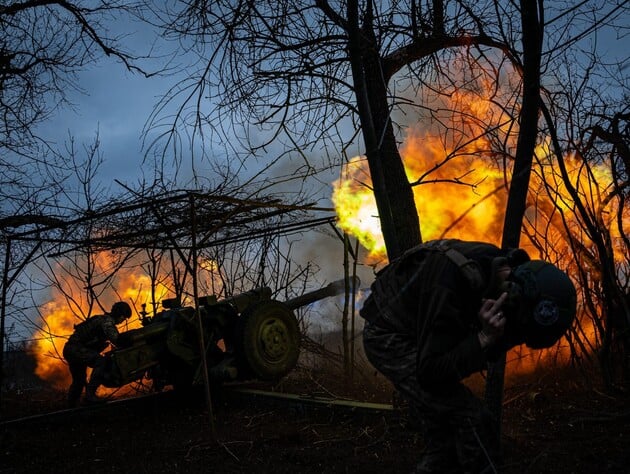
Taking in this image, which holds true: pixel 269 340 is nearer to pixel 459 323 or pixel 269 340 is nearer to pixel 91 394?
pixel 91 394

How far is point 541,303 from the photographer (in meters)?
2.46

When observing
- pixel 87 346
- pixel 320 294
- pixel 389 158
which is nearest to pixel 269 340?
pixel 320 294

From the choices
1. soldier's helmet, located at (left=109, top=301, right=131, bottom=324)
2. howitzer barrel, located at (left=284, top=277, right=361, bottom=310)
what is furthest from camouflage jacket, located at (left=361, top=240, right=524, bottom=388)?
soldier's helmet, located at (left=109, top=301, right=131, bottom=324)

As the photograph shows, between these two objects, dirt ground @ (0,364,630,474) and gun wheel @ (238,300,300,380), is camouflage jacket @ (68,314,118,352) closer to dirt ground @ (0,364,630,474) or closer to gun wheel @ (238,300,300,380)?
dirt ground @ (0,364,630,474)

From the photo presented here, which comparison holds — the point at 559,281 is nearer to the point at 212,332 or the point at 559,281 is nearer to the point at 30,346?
the point at 212,332

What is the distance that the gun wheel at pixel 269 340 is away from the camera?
792 centimetres

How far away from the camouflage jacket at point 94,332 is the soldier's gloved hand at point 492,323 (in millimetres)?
7491

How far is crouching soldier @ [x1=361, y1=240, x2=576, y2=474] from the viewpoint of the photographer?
8.08 feet

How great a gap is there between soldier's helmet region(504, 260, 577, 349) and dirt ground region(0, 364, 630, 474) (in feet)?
6.66

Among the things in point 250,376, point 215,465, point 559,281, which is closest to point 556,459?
point 559,281

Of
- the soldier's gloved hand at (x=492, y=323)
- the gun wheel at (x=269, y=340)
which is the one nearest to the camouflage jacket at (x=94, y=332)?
the gun wheel at (x=269, y=340)

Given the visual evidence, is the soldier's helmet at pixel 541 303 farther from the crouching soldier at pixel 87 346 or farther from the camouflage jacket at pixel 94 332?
the camouflage jacket at pixel 94 332

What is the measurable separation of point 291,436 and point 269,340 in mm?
2364

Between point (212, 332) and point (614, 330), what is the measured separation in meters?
5.39
